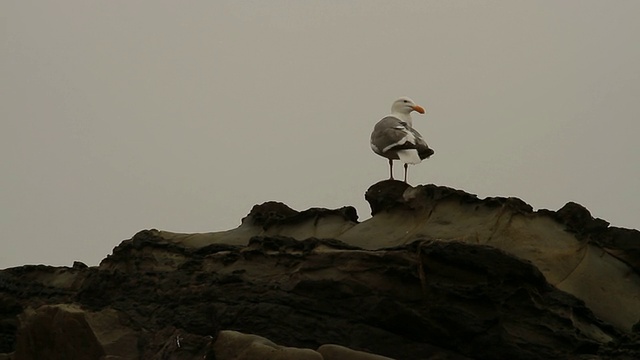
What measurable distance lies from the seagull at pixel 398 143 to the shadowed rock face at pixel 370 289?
1868 mm

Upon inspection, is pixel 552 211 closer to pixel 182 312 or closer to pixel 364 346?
pixel 364 346

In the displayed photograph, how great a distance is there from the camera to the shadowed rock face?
36.4 feet

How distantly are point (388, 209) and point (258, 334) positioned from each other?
236cm

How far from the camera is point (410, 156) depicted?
15.3 metres

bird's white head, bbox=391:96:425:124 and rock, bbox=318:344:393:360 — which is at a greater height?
bird's white head, bbox=391:96:425:124

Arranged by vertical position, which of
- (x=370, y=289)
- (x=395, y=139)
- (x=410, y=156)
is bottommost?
(x=370, y=289)

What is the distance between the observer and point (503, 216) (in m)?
12.4

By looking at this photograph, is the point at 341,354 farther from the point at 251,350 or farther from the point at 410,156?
the point at 410,156

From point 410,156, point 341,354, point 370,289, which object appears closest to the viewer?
point 341,354

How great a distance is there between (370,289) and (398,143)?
14.0 ft

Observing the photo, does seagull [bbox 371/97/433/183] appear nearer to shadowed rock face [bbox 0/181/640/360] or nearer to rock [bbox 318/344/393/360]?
shadowed rock face [bbox 0/181/640/360]

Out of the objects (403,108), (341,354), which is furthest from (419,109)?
(341,354)

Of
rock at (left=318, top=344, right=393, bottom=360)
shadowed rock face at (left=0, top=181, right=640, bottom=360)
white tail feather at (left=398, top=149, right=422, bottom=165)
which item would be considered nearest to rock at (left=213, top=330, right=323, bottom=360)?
shadowed rock face at (left=0, top=181, right=640, bottom=360)

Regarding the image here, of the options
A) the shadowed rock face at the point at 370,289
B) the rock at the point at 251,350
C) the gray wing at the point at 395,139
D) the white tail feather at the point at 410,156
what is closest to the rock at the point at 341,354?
the shadowed rock face at the point at 370,289
